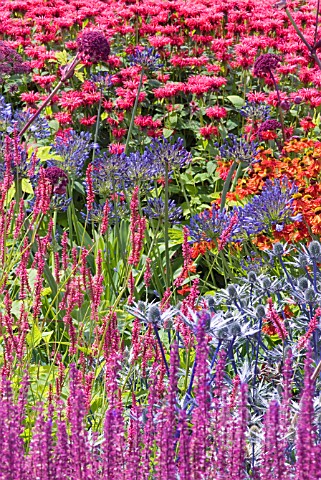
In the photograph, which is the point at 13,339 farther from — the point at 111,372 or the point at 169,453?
the point at 169,453

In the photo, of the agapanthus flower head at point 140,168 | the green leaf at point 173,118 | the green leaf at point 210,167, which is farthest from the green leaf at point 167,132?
the agapanthus flower head at point 140,168

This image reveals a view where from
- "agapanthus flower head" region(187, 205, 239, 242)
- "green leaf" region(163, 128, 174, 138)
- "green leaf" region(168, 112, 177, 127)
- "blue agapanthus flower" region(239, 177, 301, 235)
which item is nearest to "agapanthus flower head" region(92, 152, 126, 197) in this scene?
"agapanthus flower head" region(187, 205, 239, 242)

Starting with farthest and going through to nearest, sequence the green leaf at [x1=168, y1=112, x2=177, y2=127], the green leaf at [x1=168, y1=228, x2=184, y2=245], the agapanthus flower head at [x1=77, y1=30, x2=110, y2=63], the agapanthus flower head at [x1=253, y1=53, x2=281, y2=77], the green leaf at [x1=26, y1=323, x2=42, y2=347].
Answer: the green leaf at [x1=168, y1=112, x2=177, y2=127]
the agapanthus flower head at [x1=253, y1=53, x2=281, y2=77]
the green leaf at [x1=168, y1=228, x2=184, y2=245]
the agapanthus flower head at [x1=77, y1=30, x2=110, y2=63]
the green leaf at [x1=26, y1=323, x2=42, y2=347]

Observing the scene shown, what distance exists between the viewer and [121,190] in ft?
15.9

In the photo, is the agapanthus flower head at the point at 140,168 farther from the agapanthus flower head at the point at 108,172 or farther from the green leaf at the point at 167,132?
the green leaf at the point at 167,132

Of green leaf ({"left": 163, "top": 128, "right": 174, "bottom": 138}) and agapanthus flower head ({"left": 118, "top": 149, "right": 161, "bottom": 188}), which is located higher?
agapanthus flower head ({"left": 118, "top": 149, "right": 161, "bottom": 188})

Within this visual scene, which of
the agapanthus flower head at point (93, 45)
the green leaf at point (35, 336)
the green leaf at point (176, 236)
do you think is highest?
the agapanthus flower head at point (93, 45)

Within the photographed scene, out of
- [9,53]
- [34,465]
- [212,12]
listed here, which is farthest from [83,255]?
[212,12]

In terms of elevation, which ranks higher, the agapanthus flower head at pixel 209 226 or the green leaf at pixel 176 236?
the agapanthus flower head at pixel 209 226

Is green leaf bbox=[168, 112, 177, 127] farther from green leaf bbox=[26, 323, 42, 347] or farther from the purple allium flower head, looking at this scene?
green leaf bbox=[26, 323, 42, 347]

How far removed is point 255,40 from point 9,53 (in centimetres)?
247

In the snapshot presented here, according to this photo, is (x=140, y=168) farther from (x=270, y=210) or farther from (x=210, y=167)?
(x=210, y=167)

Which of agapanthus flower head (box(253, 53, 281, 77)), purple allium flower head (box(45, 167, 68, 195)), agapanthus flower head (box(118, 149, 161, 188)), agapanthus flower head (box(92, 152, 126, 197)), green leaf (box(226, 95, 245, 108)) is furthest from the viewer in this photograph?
green leaf (box(226, 95, 245, 108))

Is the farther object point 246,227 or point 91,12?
point 91,12
